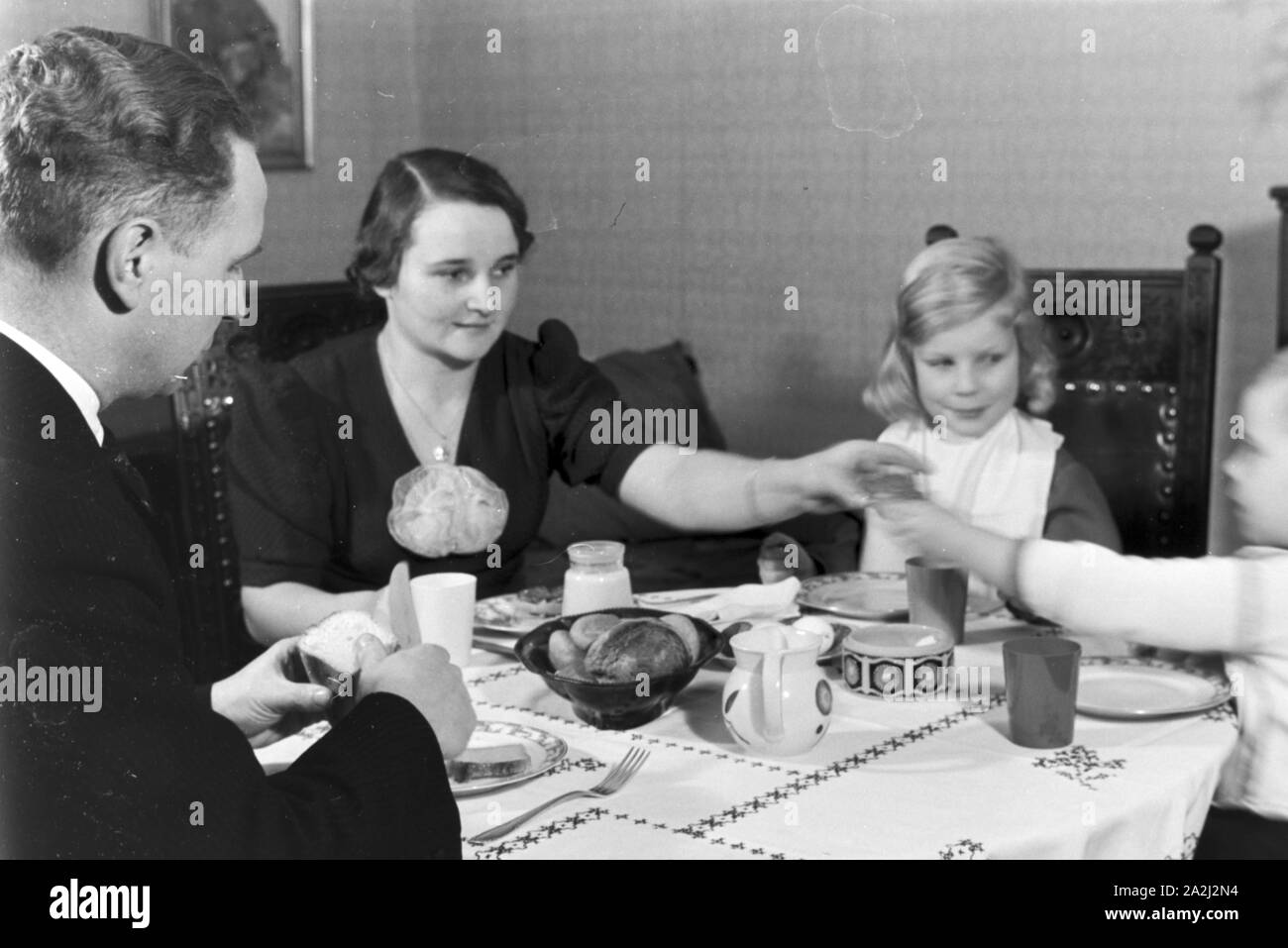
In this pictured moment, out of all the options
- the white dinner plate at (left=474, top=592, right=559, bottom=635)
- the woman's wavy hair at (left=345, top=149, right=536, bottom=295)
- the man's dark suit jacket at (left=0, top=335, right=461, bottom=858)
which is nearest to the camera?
the man's dark suit jacket at (left=0, top=335, right=461, bottom=858)

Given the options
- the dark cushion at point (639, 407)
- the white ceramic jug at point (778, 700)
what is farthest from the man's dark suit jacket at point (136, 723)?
the dark cushion at point (639, 407)

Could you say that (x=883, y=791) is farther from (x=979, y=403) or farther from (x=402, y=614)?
(x=979, y=403)

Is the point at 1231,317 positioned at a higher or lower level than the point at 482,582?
higher

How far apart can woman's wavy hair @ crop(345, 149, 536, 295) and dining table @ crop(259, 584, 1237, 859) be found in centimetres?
71

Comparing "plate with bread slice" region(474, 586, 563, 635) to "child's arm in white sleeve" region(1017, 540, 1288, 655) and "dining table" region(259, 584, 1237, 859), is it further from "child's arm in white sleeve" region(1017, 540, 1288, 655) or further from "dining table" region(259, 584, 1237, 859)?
"child's arm in white sleeve" region(1017, 540, 1288, 655)

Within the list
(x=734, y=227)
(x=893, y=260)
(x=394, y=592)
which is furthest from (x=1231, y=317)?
(x=394, y=592)

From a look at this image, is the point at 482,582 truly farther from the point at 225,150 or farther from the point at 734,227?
the point at 225,150

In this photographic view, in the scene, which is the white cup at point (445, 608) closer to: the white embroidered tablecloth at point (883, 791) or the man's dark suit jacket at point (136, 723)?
the white embroidered tablecloth at point (883, 791)

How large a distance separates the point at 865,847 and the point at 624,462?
3.00 feet

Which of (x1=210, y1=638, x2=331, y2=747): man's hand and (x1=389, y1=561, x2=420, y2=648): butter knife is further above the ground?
(x1=389, y1=561, x2=420, y2=648): butter knife

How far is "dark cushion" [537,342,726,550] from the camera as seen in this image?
1778 mm

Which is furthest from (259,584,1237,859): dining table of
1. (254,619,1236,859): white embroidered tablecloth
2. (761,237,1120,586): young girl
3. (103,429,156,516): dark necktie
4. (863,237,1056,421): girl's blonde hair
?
(863,237,1056,421): girl's blonde hair

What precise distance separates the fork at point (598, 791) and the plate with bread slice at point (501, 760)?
4 cm

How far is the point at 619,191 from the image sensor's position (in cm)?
169
